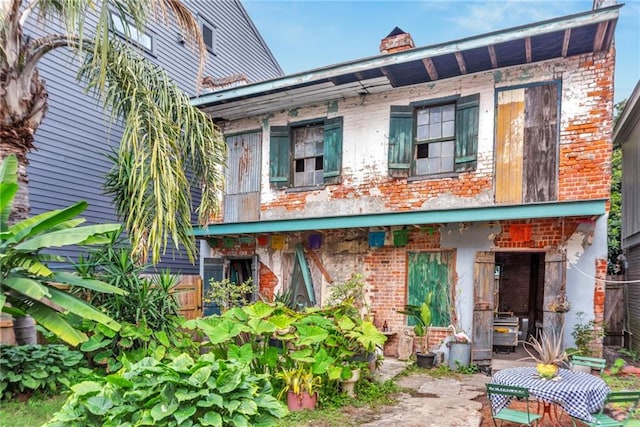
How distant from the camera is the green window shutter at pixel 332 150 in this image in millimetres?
8961

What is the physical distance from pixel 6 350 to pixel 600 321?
28.1 feet

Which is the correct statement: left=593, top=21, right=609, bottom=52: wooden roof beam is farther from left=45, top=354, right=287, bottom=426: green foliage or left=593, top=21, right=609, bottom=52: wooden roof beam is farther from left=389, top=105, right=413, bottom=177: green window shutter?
left=45, top=354, right=287, bottom=426: green foliage

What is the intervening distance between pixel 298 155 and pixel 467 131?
3.74 metres

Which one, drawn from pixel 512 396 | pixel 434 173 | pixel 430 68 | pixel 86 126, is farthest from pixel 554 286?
pixel 86 126

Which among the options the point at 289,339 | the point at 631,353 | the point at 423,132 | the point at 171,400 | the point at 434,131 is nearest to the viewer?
the point at 171,400

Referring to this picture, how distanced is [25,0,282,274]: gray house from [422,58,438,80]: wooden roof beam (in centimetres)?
548

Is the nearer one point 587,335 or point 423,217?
point 587,335

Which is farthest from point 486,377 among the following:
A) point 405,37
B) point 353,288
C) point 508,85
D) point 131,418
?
point 405,37

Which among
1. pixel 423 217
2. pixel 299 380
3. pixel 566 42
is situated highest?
pixel 566 42

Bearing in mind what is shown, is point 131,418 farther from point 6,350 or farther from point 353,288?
point 353,288

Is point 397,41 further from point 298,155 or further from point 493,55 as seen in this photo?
point 298,155

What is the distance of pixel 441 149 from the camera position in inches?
322

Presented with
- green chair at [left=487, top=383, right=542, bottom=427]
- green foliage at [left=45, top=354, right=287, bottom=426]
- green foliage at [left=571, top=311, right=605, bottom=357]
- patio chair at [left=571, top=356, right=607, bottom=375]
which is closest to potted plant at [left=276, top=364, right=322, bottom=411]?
green foliage at [left=45, top=354, right=287, bottom=426]

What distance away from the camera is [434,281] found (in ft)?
26.5
